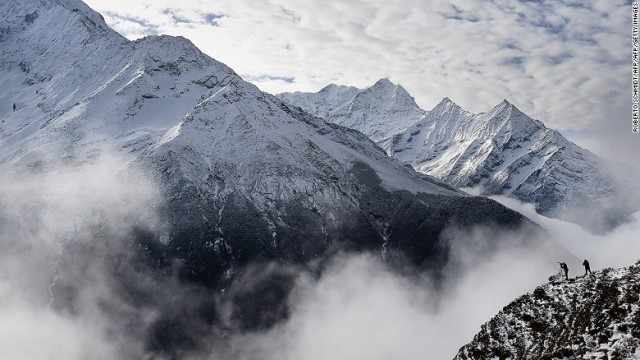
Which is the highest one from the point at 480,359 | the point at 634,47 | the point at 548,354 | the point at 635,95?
the point at 634,47

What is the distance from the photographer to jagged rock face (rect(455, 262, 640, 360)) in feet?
261

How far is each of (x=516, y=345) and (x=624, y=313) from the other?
680 inches

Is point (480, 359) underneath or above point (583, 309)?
underneath

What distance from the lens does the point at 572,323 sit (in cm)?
8975

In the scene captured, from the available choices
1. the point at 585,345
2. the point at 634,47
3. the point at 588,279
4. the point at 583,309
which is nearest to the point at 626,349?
the point at 585,345

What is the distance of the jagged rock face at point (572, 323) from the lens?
261 ft

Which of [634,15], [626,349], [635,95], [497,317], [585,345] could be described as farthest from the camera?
[635,95]

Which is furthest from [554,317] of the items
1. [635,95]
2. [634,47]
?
[635,95]

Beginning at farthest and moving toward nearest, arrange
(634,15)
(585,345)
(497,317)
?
(634,15) → (497,317) → (585,345)

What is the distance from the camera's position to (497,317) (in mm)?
98938

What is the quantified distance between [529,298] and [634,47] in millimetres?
98444

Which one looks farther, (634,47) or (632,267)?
(634,47)

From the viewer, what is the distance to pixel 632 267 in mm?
93562

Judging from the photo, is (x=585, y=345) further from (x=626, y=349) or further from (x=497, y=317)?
(x=497, y=317)
